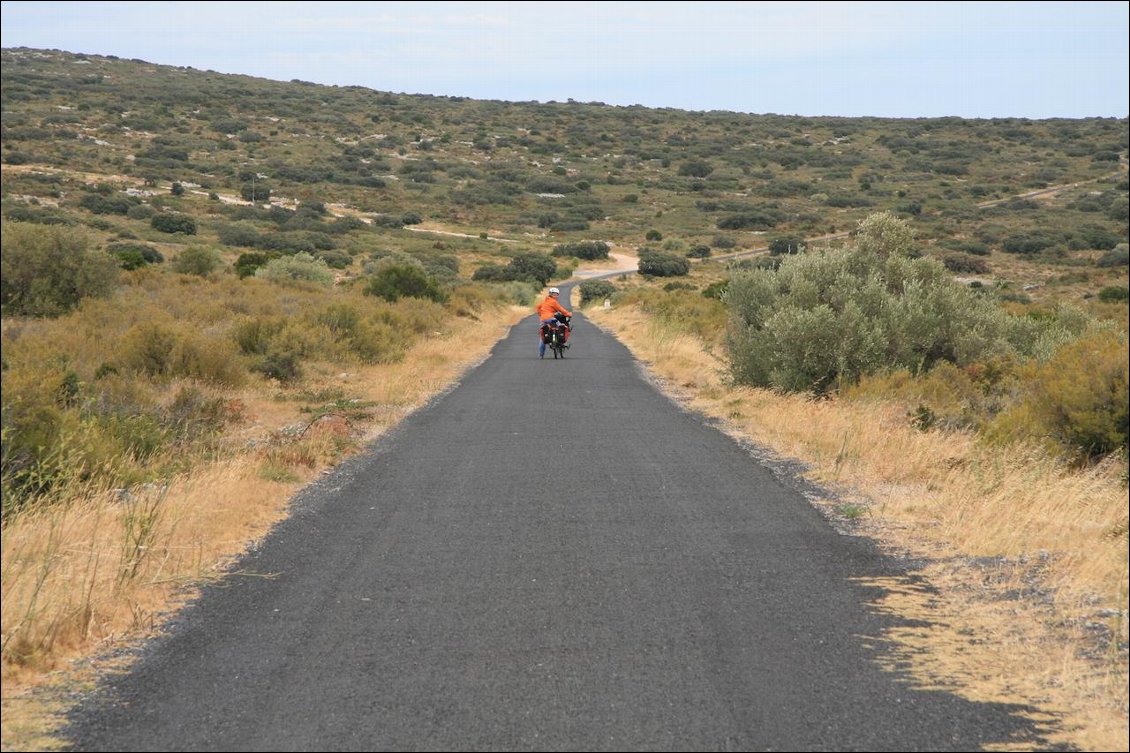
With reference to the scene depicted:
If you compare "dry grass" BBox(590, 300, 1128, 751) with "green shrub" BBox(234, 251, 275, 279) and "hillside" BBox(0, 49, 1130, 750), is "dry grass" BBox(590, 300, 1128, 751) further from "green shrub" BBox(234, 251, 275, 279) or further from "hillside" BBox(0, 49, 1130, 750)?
"green shrub" BBox(234, 251, 275, 279)

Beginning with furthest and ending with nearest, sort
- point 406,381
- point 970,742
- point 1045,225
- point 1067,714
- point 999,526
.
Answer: point 1045,225 → point 406,381 → point 999,526 → point 1067,714 → point 970,742

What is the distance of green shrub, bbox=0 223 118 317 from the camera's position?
17047 millimetres

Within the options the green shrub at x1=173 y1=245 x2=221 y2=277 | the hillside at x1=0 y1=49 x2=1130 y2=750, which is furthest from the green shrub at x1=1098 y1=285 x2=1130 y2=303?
the green shrub at x1=173 y1=245 x2=221 y2=277

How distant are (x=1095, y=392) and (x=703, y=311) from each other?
90.3 feet

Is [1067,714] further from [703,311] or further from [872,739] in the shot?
[703,311]

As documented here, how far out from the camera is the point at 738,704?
4.78 m

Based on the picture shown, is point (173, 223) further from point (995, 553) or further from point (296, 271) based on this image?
point (995, 553)

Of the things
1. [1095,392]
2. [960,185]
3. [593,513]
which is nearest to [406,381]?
[593,513]

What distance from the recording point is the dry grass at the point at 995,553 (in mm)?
5074

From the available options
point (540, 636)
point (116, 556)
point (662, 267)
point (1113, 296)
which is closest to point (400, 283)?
point (1113, 296)

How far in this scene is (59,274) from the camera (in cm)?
1925

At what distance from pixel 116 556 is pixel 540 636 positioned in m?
3.14

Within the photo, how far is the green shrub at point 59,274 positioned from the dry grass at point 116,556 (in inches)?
275

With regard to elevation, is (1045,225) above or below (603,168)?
below
